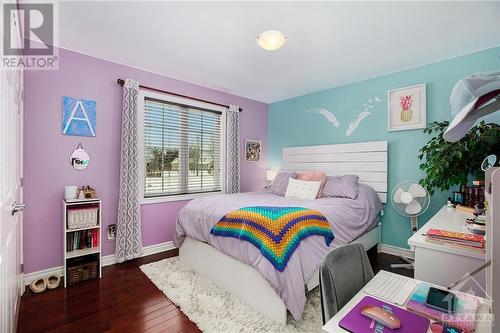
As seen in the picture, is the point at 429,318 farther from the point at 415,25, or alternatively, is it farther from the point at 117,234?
the point at 117,234

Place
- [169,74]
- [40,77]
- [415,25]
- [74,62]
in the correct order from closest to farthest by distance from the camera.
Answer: [415,25]
[40,77]
[74,62]
[169,74]

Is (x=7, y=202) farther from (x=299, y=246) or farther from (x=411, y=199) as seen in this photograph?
(x=411, y=199)

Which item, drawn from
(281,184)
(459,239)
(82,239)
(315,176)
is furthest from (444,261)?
(82,239)

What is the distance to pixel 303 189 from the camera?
3391 millimetres

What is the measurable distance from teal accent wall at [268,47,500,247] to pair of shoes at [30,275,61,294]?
391 centimetres

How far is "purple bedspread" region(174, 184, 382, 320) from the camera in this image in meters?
1.73

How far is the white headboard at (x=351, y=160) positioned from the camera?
3.35m

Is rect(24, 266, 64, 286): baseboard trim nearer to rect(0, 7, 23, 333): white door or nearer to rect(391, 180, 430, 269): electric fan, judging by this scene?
rect(0, 7, 23, 333): white door

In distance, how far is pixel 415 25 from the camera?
2.22 meters

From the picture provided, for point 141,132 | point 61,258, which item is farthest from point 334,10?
point 61,258

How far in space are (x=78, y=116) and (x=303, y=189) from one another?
300 centimetres

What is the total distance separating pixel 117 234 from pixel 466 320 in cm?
323

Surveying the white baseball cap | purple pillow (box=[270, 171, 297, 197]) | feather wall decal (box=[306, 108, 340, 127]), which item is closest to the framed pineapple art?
feather wall decal (box=[306, 108, 340, 127])

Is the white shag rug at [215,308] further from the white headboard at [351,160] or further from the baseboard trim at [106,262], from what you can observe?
the white headboard at [351,160]
